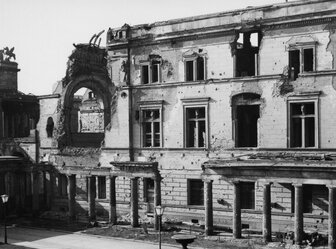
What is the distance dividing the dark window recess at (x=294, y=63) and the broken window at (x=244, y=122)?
3418mm

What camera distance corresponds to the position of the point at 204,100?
111ft

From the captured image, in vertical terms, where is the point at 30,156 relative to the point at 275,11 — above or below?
below

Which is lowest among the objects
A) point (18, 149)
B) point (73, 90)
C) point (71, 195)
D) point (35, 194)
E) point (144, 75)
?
point (35, 194)

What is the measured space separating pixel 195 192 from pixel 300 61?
11.7 metres

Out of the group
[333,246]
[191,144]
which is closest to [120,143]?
[191,144]

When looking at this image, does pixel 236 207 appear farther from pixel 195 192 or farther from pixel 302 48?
pixel 302 48

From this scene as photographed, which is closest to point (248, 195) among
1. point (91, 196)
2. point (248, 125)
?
point (248, 125)

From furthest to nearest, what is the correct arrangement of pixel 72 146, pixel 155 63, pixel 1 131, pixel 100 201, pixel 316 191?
pixel 1 131, pixel 72 146, pixel 100 201, pixel 155 63, pixel 316 191

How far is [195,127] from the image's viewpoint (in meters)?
35.0

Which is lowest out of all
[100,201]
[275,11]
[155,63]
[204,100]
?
[100,201]

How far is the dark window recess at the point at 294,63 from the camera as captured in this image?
101 ft

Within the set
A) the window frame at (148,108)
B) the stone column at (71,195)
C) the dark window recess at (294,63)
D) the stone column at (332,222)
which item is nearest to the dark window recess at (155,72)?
the window frame at (148,108)

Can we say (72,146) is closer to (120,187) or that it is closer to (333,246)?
(120,187)

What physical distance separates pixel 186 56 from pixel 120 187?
11.7 metres
